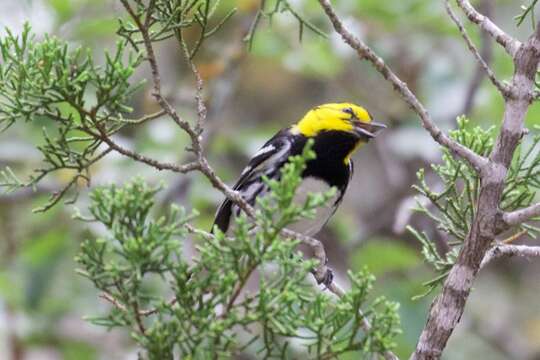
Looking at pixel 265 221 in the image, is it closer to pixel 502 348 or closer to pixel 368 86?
pixel 368 86

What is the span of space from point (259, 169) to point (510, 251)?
46.3 inches

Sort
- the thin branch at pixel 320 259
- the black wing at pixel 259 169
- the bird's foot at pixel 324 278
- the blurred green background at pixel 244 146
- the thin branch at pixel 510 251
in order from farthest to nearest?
the blurred green background at pixel 244 146, the black wing at pixel 259 169, the bird's foot at pixel 324 278, the thin branch at pixel 510 251, the thin branch at pixel 320 259

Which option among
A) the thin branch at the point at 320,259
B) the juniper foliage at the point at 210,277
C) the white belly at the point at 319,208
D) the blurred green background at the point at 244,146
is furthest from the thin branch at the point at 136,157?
the blurred green background at the point at 244,146

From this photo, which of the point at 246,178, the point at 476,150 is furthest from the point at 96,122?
the point at 246,178

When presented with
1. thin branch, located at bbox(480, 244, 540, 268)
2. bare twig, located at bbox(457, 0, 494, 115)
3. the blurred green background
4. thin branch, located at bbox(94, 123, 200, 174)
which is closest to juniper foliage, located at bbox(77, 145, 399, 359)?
thin branch, located at bbox(94, 123, 200, 174)

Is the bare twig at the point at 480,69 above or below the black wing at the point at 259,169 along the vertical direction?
above

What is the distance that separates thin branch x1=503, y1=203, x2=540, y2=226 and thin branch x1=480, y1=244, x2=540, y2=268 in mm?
135

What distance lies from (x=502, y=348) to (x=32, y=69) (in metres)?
3.76

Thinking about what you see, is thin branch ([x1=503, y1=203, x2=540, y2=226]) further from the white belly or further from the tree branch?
the white belly

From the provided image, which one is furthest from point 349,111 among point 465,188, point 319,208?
point 465,188

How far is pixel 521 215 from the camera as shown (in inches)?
65.0

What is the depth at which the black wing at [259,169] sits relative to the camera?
9.20ft

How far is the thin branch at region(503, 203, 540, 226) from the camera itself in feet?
5.37

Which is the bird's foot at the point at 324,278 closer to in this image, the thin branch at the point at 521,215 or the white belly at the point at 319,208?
the white belly at the point at 319,208
